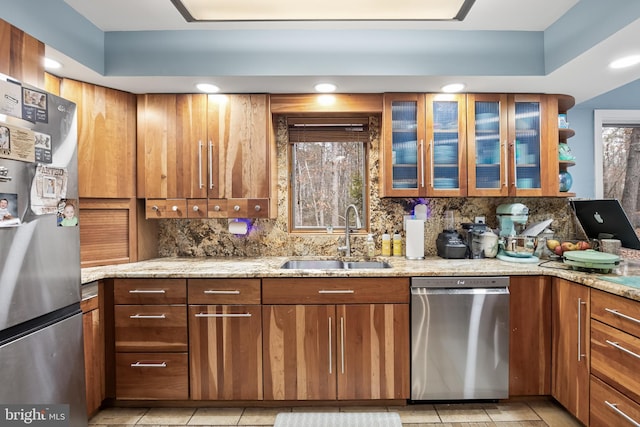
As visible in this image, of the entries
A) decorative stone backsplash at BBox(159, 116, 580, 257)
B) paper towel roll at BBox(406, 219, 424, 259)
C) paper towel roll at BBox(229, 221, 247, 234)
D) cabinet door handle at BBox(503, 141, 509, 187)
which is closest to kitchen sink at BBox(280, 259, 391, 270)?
decorative stone backsplash at BBox(159, 116, 580, 257)

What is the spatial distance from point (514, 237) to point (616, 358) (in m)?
1.00

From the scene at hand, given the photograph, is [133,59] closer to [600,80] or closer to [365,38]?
[365,38]

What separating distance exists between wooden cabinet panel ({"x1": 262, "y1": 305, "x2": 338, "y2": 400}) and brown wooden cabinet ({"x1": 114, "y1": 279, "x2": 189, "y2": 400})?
1.80 feet

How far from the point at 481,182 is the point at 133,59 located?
264 cm

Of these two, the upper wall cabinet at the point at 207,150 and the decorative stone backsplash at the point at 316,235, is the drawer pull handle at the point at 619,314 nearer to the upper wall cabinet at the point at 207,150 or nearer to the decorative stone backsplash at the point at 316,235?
the decorative stone backsplash at the point at 316,235

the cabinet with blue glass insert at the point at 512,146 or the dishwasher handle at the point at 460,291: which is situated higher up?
the cabinet with blue glass insert at the point at 512,146

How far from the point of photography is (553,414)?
2109 millimetres

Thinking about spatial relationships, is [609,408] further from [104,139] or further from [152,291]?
[104,139]

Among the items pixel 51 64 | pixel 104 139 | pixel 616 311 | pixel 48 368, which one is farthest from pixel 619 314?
pixel 51 64

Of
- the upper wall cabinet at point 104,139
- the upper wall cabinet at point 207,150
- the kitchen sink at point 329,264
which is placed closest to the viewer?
the upper wall cabinet at point 104,139

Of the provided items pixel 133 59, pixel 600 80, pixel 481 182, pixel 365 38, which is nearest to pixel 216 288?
pixel 133 59

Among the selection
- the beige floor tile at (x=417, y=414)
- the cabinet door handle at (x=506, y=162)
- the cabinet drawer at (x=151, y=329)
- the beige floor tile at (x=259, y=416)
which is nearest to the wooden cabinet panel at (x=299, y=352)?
the beige floor tile at (x=259, y=416)

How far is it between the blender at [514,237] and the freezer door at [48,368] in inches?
109

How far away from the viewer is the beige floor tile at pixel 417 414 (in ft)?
6.73
